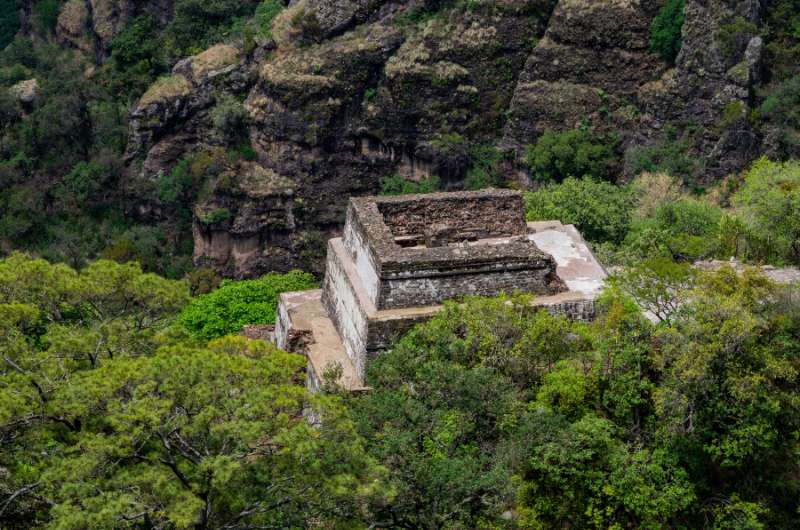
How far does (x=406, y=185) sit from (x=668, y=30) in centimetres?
1301

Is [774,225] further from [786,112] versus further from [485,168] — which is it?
[485,168]

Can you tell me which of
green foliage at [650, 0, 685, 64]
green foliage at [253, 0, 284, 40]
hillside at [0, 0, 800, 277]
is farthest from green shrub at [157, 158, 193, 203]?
green foliage at [650, 0, 685, 64]

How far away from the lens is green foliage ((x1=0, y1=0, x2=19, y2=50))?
71.2 meters

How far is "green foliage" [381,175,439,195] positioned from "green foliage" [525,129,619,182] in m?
4.57

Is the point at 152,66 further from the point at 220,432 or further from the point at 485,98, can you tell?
the point at 220,432

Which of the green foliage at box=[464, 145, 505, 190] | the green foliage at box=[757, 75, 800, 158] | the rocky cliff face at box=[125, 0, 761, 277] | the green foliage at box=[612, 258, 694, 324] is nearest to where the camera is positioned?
the green foliage at box=[612, 258, 694, 324]

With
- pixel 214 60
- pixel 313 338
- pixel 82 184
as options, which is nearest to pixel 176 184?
pixel 82 184

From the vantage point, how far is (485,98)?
53594 millimetres

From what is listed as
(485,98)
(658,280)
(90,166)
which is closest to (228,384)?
(658,280)

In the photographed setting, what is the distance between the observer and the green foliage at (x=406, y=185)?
52250mm

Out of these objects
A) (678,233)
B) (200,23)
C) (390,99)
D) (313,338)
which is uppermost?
(313,338)

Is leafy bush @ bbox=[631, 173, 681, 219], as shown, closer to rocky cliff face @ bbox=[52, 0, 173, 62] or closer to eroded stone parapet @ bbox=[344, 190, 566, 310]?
eroded stone parapet @ bbox=[344, 190, 566, 310]

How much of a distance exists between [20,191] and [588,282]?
4151 centimetres

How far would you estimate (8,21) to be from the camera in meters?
71.4
